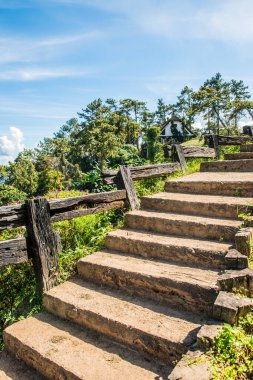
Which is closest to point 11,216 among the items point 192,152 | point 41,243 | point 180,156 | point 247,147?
point 41,243

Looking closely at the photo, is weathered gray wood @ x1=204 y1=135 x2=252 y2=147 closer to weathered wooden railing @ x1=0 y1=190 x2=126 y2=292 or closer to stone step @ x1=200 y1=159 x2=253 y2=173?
stone step @ x1=200 y1=159 x2=253 y2=173

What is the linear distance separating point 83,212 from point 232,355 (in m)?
3.15

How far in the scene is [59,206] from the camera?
179 inches

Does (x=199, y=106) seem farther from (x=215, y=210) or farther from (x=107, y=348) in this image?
(x=107, y=348)

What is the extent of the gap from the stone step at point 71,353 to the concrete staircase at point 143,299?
0.04 feet

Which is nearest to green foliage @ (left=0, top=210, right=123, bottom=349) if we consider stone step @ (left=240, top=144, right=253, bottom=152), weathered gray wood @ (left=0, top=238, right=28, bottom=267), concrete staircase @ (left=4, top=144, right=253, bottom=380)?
concrete staircase @ (left=4, top=144, right=253, bottom=380)

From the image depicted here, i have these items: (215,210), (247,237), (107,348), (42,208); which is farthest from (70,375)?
(215,210)

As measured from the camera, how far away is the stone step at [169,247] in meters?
3.89

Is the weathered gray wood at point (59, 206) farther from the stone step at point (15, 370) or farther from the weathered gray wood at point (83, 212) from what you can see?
the stone step at point (15, 370)

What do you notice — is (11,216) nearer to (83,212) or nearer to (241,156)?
(83,212)

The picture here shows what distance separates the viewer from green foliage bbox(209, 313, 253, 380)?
7.39ft

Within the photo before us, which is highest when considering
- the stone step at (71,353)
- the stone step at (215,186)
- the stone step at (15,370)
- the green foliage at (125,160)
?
the green foliage at (125,160)

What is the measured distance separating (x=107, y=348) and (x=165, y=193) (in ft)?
11.6

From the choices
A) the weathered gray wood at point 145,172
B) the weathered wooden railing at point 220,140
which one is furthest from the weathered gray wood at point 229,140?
the weathered gray wood at point 145,172
